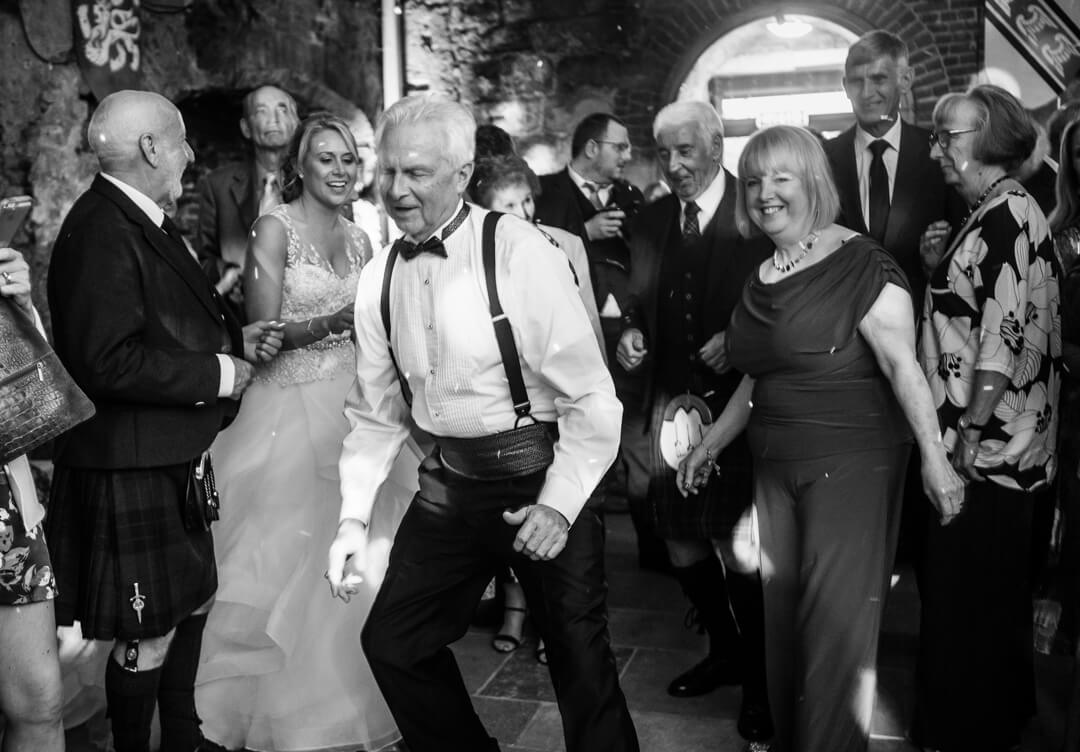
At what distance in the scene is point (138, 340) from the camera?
2799 mm

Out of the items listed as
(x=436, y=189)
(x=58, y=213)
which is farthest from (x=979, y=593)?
(x=58, y=213)

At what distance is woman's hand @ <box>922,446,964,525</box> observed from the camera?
2758mm

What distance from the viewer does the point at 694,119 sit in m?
3.64

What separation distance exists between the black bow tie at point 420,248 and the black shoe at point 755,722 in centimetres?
173

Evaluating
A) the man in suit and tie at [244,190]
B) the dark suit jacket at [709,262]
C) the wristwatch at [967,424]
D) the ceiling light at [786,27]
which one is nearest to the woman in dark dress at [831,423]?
the wristwatch at [967,424]

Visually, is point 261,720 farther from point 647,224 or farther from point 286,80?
point 286,80

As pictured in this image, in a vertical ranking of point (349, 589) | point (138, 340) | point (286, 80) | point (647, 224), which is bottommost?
point (349, 589)

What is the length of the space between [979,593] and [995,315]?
793mm

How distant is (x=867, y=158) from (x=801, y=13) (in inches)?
153

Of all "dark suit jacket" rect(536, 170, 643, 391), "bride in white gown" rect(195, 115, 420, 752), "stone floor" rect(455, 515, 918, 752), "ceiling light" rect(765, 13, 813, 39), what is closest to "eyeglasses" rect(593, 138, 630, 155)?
"dark suit jacket" rect(536, 170, 643, 391)

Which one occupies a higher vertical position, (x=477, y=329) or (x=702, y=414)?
(x=477, y=329)

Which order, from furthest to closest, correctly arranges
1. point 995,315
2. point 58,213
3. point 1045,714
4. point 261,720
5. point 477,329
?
point 58,213
point 1045,714
point 261,720
point 995,315
point 477,329

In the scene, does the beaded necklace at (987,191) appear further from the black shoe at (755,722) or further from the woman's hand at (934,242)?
the black shoe at (755,722)

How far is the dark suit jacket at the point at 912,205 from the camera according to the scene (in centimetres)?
385
